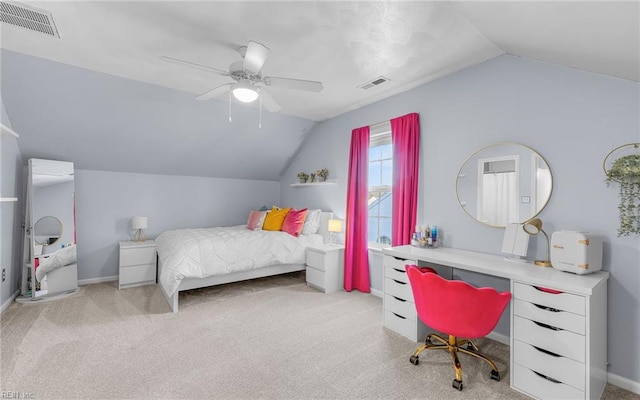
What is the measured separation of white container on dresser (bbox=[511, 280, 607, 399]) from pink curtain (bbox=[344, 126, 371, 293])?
A: 2.12 metres

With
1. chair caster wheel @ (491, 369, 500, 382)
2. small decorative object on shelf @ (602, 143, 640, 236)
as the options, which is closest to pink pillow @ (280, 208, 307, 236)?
chair caster wheel @ (491, 369, 500, 382)

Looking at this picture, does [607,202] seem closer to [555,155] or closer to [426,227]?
[555,155]

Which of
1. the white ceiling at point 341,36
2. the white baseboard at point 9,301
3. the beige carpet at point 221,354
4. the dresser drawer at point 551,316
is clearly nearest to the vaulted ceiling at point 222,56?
the white ceiling at point 341,36

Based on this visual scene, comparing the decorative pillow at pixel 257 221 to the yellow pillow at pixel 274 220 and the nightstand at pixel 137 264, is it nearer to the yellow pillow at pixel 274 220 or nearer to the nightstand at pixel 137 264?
the yellow pillow at pixel 274 220

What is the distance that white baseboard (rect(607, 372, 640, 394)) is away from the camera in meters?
1.95

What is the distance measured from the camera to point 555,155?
2.34m

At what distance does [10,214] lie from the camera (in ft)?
11.0

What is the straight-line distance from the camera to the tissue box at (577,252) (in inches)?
75.4

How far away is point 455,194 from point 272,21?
7.67 ft

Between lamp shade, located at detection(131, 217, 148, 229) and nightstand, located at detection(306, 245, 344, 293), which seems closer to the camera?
nightstand, located at detection(306, 245, 344, 293)

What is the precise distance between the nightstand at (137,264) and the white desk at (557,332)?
166 inches

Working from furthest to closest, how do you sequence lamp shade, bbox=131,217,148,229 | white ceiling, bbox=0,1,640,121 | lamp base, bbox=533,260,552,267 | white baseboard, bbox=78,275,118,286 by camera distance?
lamp shade, bbox=131,217,148,229
white baseboard, bbox=78,275,118,286
lamp base, bbox=533,260,552,267
white ceiling, bbox=0,1,640,121

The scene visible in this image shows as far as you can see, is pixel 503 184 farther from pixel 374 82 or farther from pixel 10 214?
pixel 10 214

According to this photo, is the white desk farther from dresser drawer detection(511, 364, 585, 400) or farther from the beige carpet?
the beige carpet
